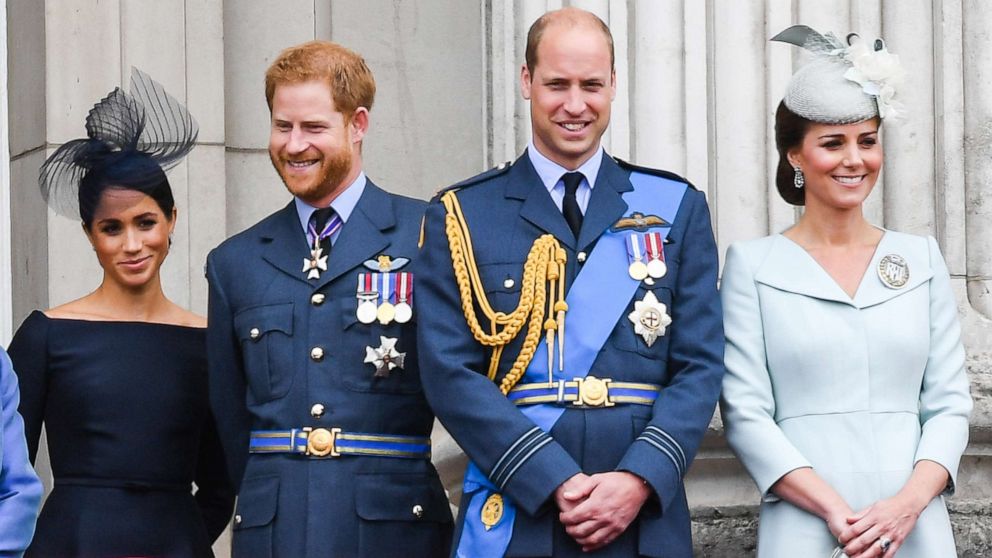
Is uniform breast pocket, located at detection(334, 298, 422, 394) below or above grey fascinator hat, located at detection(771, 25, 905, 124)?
below

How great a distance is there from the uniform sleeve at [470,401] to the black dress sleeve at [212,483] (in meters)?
0.87

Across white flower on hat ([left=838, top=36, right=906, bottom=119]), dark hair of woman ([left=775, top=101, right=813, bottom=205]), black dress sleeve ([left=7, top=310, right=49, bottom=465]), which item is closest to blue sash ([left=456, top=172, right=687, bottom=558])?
dark hair of woman ([left=775, top=101, right=813, bottom=205])

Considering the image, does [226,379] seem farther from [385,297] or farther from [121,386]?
[385,297]

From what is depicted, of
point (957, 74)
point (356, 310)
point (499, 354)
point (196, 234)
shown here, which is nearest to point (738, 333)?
point (499, 354)

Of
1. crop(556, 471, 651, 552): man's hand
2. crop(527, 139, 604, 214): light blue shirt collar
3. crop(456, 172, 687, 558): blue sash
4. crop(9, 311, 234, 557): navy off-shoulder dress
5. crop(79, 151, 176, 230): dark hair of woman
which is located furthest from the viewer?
crop(79, 151, 176, 230): dark hair of woman

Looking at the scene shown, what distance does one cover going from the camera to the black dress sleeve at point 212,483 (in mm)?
5465

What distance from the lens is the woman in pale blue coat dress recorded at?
16.0 ft

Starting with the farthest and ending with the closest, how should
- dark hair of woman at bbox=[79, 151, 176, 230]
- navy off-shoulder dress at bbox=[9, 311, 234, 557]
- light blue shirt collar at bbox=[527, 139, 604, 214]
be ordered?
dark hair of woman at bbox=[79, 151, 176, 230]
navy off-shoulder dress at bbox=[9, 311, 234, 557]
light blue shirt collar at bbox=[527, 139, 604, 214]

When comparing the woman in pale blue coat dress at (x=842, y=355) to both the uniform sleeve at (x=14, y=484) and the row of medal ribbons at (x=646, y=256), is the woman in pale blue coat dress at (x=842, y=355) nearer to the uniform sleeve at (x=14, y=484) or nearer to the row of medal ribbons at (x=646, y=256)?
the row of medal ribbons at (x=646, y=256)

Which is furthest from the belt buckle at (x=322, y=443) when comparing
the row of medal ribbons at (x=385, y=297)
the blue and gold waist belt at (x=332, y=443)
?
the row of medal ribbons at (x=385, y=297)

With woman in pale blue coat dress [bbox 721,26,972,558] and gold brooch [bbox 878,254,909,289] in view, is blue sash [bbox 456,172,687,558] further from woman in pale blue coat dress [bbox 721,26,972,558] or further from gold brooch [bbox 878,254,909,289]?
gold brooch [bbox 878,254,909,289]

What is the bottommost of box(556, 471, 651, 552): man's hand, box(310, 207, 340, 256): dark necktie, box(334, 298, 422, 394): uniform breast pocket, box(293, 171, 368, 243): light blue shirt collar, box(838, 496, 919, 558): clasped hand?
box(838, 496, 919, 558): clasped hand

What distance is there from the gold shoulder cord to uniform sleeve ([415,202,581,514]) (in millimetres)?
30

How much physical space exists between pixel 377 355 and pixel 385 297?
0.15 metres
